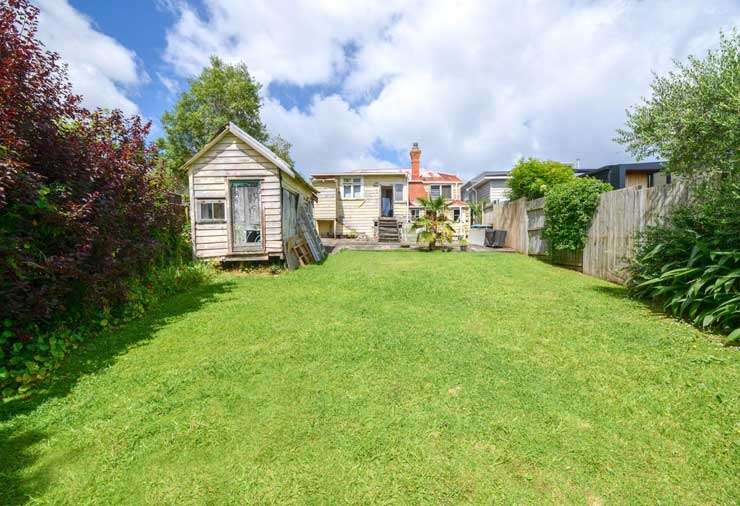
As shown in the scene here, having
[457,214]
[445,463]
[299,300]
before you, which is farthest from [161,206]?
[457,214]

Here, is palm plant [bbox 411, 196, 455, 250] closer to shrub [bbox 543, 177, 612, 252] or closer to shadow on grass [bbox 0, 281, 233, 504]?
shrub [bbox 543, 177, 612, 252]

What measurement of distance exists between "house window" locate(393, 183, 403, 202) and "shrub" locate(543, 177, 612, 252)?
13.3m

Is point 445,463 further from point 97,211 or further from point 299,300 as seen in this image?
point 97,211

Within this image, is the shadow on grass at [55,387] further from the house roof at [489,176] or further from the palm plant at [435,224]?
the house roof at [489,176]

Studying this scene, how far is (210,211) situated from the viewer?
10164 mm

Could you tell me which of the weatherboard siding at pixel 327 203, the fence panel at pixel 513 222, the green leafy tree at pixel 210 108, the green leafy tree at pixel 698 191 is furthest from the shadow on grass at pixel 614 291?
the green leafy tree at pixel 210 108

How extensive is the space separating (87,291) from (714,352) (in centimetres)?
792

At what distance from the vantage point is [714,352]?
3592mm

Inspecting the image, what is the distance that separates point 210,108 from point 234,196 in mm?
16596

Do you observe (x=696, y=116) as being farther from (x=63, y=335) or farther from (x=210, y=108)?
(x=210, y=108)

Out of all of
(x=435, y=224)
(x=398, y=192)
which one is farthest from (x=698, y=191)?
(x=398, y=192)

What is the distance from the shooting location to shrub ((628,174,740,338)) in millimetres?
4207

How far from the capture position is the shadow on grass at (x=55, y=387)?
2125mm

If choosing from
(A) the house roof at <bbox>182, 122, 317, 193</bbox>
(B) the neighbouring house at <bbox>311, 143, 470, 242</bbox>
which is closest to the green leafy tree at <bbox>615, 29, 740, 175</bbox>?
(A) the house roof at <bbox>182, 122, 317, 193</bbox>
